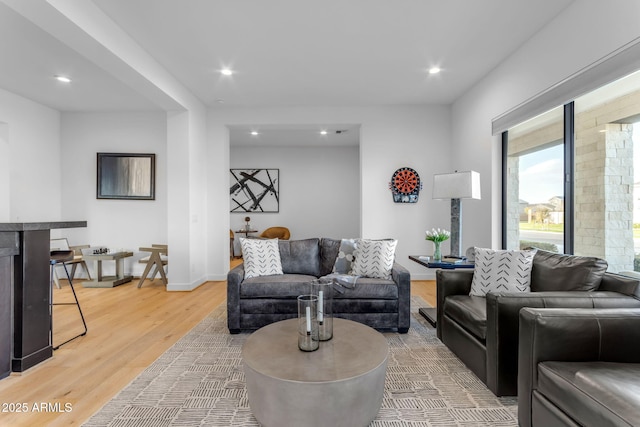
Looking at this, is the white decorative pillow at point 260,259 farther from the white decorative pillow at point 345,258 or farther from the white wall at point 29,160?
the white wall at point 29,160

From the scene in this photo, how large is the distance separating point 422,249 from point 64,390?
4.49 meters

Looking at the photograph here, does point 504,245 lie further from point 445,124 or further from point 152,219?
point 152,219

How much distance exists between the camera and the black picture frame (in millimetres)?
5164

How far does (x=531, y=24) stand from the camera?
2.88 meters

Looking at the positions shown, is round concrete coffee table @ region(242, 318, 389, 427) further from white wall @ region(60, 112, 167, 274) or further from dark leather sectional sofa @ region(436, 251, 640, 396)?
white wall @ region(60, 112, 167, 274)

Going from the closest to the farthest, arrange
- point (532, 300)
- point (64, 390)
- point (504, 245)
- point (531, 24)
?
point (532, 300) < point (64, 390) < point (531, 24) < point (504, 245)

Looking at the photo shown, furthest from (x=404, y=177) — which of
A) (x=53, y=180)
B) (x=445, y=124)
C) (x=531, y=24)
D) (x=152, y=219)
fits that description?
(x=53, y=180)

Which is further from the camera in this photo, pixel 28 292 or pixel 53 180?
pixel 53 180

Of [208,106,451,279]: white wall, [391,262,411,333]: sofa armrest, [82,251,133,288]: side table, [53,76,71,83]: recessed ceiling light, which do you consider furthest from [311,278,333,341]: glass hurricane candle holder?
[53,76,71,83]: recessed ceiling light

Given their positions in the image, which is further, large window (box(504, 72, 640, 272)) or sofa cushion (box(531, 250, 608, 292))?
large window (box(504, 72, 640, 272))

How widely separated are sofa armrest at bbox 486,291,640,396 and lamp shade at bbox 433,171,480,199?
138 cm

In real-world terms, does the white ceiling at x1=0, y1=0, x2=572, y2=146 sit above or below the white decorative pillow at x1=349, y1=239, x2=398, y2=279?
above

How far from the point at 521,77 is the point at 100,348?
4.63 m

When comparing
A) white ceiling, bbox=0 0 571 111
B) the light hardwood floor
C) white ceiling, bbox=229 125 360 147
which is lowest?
the light hardwood floor
